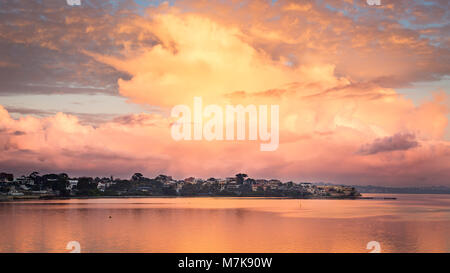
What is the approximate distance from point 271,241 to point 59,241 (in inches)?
825

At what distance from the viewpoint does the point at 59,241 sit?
4078cm
